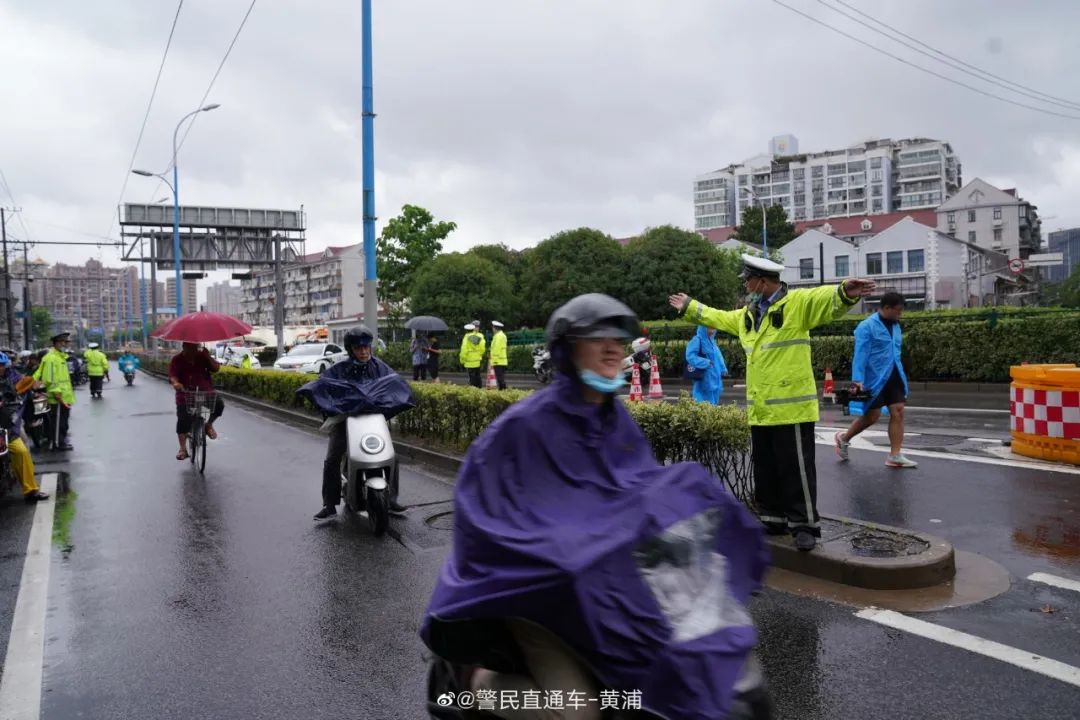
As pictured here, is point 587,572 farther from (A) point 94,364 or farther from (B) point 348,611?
(A) point 94,364

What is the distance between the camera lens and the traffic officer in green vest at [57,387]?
12.2 m

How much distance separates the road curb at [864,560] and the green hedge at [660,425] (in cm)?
76

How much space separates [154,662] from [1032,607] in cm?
461

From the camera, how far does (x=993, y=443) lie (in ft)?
32.1

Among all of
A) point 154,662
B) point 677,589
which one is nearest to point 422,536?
point 154,662

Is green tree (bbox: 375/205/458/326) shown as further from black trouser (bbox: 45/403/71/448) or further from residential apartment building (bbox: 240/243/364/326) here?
residential apartment building (bbox: 240/243/364/326)

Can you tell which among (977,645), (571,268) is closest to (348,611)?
(977,645)

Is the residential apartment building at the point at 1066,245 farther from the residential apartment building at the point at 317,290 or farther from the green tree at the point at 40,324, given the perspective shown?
the green tree at the point at 40,324

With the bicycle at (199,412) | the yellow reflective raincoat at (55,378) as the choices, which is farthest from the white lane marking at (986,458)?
the yellow reflective raincoat at (55,378)

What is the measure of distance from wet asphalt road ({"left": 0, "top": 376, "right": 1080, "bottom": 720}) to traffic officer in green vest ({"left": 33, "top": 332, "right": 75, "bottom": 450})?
4.19m

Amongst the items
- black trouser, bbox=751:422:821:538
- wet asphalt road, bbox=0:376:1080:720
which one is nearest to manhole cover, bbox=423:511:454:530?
wet asphalt road, bbox=0:376:1080:720

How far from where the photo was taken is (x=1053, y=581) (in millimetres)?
4758

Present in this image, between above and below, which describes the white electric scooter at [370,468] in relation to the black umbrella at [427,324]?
below

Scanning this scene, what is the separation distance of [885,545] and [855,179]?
136 metres
